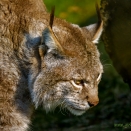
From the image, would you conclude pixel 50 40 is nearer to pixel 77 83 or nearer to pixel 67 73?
pixel 67 73

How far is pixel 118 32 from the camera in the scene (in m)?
8.74

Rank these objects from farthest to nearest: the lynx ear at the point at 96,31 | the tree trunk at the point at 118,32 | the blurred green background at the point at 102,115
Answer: the blurred green background at the point at 102,115, the tree trunk at the point at 118,32, the lynx ear at the point at 96,31

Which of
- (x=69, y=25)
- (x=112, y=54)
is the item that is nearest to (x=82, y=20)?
(x=112, y=54)

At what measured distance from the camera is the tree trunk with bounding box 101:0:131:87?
28.0ft

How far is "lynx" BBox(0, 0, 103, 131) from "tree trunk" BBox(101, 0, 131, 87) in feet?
2.92

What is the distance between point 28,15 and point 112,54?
1.75 meters

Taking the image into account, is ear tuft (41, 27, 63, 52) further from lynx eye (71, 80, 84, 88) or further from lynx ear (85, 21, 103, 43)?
lynx ear (85, 21, 103, 43)

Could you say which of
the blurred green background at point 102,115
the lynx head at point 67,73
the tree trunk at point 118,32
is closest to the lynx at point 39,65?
the lynx head at point 67,73

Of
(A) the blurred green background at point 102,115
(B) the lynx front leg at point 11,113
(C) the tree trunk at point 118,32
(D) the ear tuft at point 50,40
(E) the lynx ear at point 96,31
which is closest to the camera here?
(D) the ear tuft at point 50,40

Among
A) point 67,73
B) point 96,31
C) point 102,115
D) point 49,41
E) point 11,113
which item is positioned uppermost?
point 49,41

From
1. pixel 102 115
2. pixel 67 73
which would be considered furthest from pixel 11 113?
pixel 102 115

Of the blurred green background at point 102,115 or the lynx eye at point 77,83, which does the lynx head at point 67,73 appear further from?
the blurred green background at point 102,115

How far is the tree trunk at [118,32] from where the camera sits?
855 cm

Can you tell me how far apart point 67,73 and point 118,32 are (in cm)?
146
